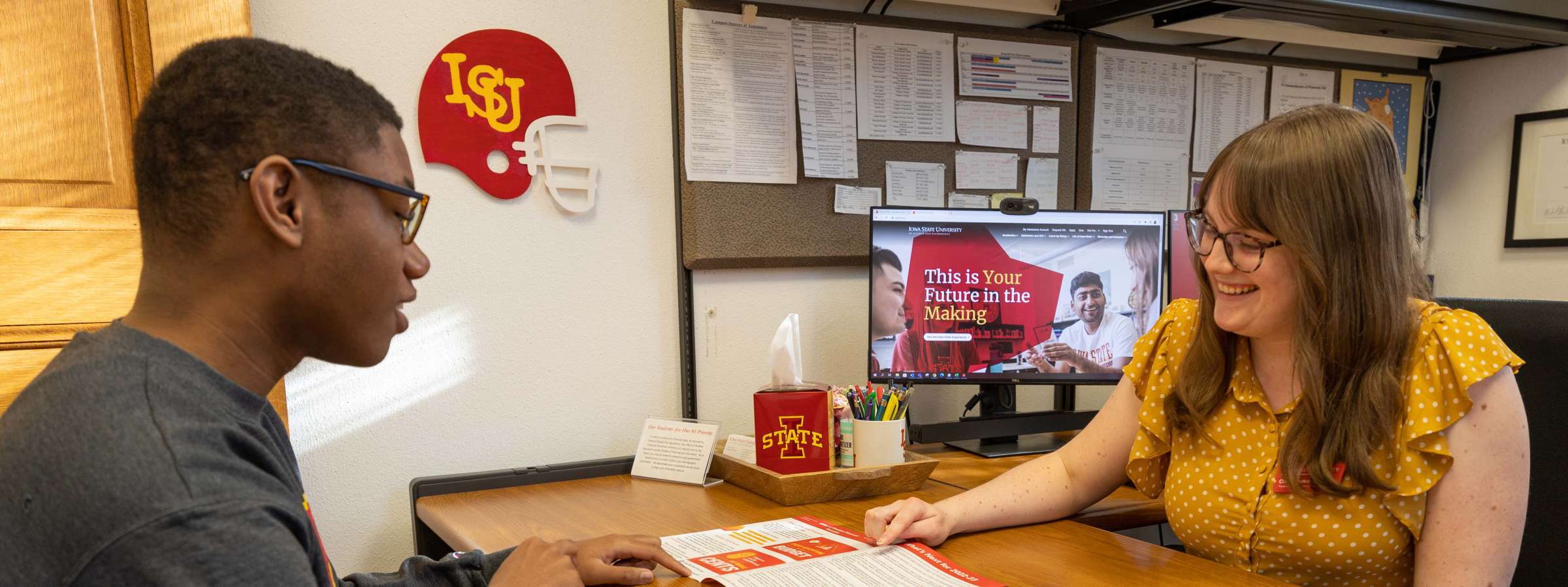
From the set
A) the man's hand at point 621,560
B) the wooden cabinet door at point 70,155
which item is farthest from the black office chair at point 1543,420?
the wooden cabinet door at point 70,155

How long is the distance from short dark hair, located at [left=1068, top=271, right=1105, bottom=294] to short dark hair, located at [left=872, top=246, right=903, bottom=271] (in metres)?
0.34

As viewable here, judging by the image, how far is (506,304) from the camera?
62.7 inches

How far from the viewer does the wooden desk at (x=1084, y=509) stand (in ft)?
4.47

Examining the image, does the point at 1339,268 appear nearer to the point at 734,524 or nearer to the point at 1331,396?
the point at 1331,396

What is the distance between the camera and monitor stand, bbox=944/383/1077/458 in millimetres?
1730

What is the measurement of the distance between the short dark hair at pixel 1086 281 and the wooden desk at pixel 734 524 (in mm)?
513

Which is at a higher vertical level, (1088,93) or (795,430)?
(1088,93)

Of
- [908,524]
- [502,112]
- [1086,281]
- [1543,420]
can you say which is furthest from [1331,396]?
[502,112]

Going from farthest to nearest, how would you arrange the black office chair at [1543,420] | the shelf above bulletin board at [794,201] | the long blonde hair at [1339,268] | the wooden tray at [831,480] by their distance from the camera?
the shelf above bulletin board at [794,201]
the wooden tray at [831,480]
the black office chair at [1543,420]
the long blonde hair at [1339,268]

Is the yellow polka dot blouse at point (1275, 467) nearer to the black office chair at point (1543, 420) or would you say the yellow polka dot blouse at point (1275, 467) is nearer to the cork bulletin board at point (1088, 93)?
the black office chair at point (1543, 420)

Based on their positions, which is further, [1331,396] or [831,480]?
[831,480]

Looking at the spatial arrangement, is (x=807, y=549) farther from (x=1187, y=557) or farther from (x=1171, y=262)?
(x=1171, y=262)

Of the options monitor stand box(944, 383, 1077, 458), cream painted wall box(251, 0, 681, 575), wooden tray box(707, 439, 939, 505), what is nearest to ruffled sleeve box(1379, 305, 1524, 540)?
wooden tray box(707, 439, 939, 505)

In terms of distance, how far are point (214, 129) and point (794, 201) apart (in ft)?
3.99
